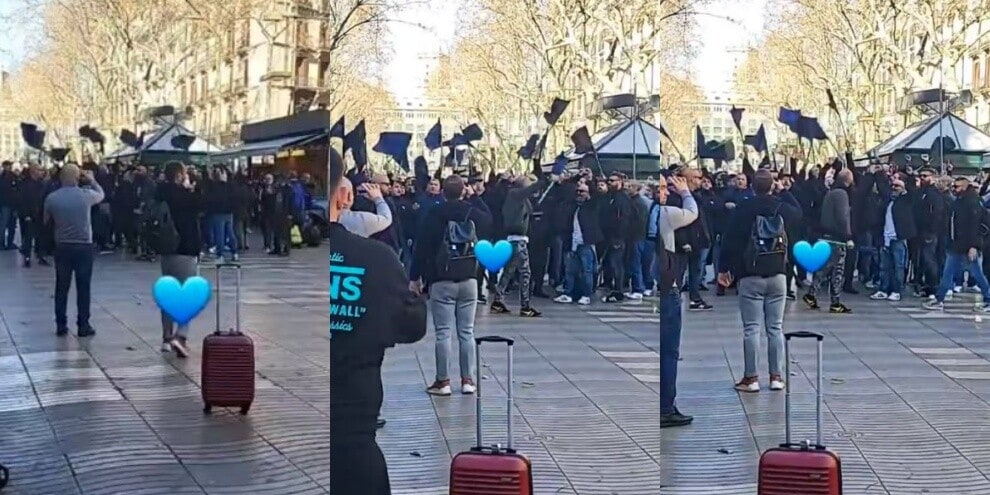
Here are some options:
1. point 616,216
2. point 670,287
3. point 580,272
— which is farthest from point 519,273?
point 670,287

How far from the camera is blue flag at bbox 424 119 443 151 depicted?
4.36 meters

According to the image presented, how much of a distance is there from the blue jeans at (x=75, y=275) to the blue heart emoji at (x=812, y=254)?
6.96 feet

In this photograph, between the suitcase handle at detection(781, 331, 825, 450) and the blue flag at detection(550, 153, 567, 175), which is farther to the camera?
the suitcase handle at detection(781, 331, 825, 450)

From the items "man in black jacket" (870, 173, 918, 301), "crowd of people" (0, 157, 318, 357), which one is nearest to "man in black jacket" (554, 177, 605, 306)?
"crowd of people" (0, 157, 318, 357)

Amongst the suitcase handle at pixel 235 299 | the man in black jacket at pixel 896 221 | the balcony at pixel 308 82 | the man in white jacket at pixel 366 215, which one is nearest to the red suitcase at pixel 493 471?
the man in white jacket at pixel 366 215

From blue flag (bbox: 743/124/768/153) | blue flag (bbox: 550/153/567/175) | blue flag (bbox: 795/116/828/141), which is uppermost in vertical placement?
blue flag (bbox: 795/116/828/141)

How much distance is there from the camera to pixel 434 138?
14.3ft

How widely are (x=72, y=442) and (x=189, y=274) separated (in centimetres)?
62

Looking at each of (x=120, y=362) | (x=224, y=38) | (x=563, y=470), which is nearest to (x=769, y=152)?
(x=563, y=470)

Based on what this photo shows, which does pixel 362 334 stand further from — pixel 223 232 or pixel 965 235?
pixel 965 235

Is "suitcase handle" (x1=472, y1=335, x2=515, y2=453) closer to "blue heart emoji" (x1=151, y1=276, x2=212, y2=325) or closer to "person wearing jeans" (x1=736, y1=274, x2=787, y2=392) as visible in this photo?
"person wearing jeans" (x1=736, y1=274, x2=787, y2=392)

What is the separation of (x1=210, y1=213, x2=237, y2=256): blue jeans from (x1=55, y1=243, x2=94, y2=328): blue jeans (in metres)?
0.38

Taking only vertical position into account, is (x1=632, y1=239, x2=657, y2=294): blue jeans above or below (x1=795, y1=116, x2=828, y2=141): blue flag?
below

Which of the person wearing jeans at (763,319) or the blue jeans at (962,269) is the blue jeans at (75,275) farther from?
the blue jeans at (962,269)
